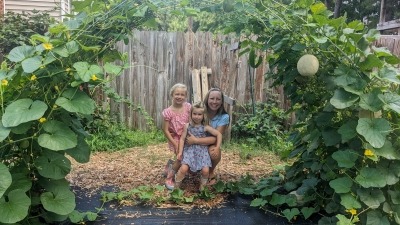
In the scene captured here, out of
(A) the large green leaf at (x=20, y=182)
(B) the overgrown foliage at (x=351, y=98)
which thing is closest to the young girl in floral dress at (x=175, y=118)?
(B) the overgrown foliage at (x=351, y=98)

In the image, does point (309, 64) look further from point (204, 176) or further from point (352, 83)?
point (204, 176)

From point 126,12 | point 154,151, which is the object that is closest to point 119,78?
point 154,151

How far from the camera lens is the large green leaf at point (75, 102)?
2.34 meters

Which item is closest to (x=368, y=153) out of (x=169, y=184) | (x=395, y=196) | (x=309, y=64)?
(x=395, y=196)

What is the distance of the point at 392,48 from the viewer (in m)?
6.84

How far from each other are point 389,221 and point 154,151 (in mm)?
3656

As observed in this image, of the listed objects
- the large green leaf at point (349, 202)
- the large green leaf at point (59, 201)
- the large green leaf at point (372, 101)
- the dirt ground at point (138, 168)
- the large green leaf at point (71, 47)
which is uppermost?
the large green leaf at point (71, 47)

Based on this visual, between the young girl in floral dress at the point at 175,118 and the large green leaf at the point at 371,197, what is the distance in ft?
6.43

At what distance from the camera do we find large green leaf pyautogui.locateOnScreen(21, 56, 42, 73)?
2.22 meters

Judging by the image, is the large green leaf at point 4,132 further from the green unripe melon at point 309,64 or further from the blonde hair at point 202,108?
the blonde hair at point 202,108

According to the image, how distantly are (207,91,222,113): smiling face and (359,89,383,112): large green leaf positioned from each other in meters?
1.86

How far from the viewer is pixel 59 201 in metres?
2.57

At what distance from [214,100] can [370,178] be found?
1.97 meters

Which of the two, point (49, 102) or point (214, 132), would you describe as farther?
point (214, 132)
